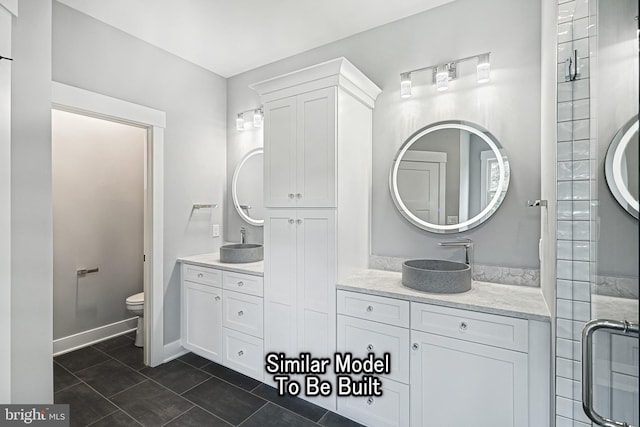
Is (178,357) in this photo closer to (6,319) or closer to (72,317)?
(72,317)

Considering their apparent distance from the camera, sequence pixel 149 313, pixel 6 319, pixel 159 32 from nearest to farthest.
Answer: pixel 6 319 → pixel 159 32 → pixel 149 313

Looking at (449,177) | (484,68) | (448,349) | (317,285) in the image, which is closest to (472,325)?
(448,349)

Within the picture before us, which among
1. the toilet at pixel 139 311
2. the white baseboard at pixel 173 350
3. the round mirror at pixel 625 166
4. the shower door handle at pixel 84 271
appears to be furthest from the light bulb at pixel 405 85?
the shower door handle at pixel 84 271

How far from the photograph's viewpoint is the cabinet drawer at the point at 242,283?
2.33 meters

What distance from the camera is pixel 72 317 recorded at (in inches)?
→ 117

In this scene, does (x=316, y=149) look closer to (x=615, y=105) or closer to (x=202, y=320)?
(x=615, y=105)

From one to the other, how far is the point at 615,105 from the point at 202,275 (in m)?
2.71

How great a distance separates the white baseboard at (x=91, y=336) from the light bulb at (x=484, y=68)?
4.00 m

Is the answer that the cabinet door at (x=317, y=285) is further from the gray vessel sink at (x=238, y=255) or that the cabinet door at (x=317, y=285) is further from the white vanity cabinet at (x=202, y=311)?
the white vanity cabinet at (x=202, y=311)

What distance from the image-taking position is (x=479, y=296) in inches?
65.5

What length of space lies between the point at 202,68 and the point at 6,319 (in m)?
2.56

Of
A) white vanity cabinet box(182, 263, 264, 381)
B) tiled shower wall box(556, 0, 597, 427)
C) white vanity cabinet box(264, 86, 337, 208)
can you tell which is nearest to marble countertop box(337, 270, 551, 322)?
tiled shower wall box(556, 0, 597, 427)

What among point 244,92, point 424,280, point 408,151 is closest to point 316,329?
point 424,280

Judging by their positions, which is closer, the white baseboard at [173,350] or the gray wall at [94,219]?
the white baseboard at [173,350]
